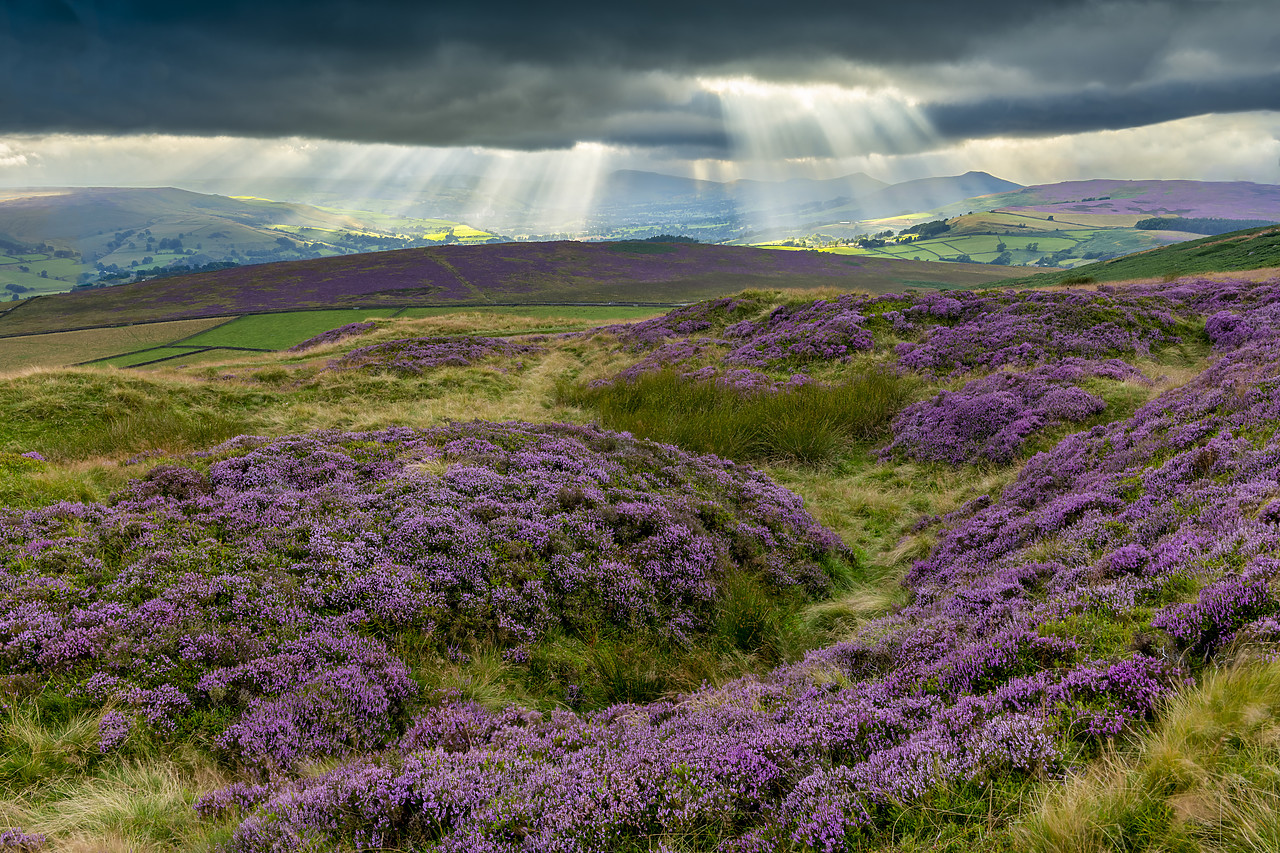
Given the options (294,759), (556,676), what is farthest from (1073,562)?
(294,759)

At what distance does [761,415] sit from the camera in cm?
1508

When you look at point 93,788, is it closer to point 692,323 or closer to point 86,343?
point 692,323

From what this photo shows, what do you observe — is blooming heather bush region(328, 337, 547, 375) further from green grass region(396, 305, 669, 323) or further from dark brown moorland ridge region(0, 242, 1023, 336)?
dark brown moorland ridge region(0, 242, 1023, 336)

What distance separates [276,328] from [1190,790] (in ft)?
251

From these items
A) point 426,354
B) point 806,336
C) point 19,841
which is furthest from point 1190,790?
point 426,354

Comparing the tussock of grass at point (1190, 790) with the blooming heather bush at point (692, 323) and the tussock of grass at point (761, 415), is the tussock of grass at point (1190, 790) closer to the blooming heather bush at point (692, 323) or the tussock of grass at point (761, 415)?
the tussock of grass at point (761, 415)

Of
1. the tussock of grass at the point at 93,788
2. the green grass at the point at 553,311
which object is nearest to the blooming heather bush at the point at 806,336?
the tussock of grass at the point at 93,788

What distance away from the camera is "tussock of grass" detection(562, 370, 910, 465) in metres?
14.2

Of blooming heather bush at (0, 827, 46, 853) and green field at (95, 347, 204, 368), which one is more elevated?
blooming heather bush at (0, 827, 46, 853)

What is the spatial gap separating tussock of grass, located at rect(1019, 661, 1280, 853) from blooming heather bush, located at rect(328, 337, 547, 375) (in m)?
25.8

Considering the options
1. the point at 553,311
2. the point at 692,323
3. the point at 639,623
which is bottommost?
the point at 639,623

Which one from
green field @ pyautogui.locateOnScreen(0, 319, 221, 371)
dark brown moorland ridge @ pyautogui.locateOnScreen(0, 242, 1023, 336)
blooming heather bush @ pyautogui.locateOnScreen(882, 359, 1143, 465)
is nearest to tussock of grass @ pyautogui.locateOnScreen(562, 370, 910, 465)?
blooming heather bush @ pyautogui.locateOnScreen(882, 359, 1143, 465)

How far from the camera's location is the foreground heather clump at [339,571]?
178 inches

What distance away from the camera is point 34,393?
15625 millimetres
